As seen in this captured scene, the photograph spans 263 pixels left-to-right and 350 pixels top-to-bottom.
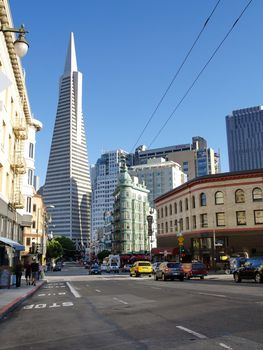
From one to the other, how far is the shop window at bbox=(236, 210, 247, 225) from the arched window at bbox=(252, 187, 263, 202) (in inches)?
91.9

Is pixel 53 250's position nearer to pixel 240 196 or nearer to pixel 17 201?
pixel 240 196

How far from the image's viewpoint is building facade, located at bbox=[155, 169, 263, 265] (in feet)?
181

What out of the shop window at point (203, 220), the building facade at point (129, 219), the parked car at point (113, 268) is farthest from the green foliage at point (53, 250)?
the shop window at point (203, 220)

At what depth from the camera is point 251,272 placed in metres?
30.0

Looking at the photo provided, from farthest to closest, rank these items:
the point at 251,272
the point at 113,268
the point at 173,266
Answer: the point at 113,268
the point at 173,266
the point at 251,272

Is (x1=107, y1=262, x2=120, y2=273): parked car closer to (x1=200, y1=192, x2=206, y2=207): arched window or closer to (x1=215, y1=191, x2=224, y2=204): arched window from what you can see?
(x1=200, y1=192, x2=206, y2=207): arched window

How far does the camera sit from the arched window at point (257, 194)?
55.3 metres

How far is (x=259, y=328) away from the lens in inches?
377

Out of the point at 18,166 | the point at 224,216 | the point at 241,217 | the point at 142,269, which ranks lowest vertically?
the point at 142,269

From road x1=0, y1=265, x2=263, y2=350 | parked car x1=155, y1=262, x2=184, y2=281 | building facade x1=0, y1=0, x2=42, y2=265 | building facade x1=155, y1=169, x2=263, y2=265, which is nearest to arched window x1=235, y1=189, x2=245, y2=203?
building facade x1=155, y1=169, x2=263, y2=265

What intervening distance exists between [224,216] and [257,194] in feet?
17.3

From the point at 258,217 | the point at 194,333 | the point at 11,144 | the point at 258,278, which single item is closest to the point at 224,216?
the point at 258,217

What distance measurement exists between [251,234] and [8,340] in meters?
48.9

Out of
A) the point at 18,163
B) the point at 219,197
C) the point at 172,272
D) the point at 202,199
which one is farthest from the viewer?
the point at 202,199
